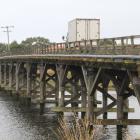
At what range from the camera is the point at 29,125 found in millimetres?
32219

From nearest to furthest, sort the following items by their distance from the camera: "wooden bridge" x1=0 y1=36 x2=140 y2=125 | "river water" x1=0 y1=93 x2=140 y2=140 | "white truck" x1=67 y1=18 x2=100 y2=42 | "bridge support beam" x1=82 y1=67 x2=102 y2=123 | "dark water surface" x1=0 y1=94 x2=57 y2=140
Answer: "wooden bridge" x1=0 y1=36 x2=140 y2=125, "bridge support beam" x1=82 y1=67 x2=102 y2=123, "river water" x1=0 y1=93 x2=140 y2=140, "dark water surface" x1=0 y1=94 x2=57 y2=140, "white truck" x1=67 y1=18 x2=100 y2=42

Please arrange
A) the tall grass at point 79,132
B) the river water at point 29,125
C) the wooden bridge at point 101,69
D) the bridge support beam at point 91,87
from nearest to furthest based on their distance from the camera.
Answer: the tall grass at point 79,132, the wooden bridge at point 101,69, the bridge support beam at point 91,87, the river water at point 29,125

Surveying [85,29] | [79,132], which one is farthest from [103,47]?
[85,29]

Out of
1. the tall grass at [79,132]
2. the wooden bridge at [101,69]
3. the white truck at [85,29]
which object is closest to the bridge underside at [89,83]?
the wooden bridge at [101,69]

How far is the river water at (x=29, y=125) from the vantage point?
91.9 feet

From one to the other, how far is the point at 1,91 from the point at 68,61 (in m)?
31.8

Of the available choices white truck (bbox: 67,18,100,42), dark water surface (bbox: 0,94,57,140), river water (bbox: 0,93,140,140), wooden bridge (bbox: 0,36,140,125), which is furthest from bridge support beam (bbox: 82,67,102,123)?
white truck (bbox: 67,18,100,42)

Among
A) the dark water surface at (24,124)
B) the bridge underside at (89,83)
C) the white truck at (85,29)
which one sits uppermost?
the white truck at (85,29)

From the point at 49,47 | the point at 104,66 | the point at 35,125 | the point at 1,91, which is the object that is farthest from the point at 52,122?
the point at 1,91

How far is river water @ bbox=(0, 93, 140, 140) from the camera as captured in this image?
91.9 ft

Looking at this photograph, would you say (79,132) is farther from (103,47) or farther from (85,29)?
(85,29)

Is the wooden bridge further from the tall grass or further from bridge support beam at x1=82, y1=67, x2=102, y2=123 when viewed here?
the tall grass

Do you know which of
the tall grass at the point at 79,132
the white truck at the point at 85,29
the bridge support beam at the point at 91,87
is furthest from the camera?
the white truck at the point at 85,29

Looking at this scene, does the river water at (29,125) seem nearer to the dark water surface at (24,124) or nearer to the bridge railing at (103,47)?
the dark water surface at (24,124)
